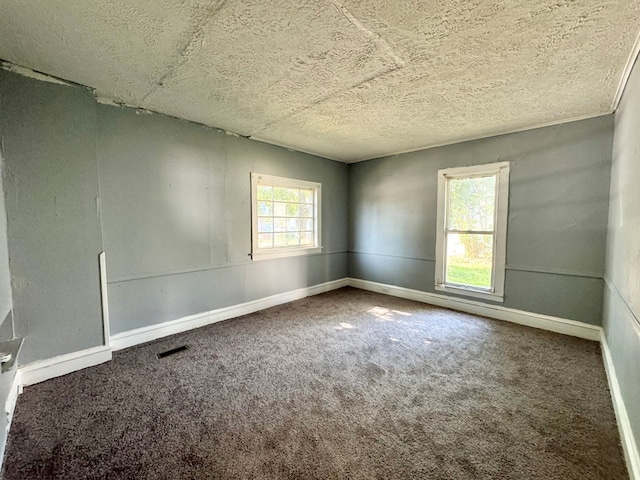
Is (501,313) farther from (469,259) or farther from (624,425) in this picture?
(624,425)

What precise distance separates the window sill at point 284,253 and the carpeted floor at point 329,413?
1239mm

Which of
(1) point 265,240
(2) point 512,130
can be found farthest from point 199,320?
(2) point 512,130

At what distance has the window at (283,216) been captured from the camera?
3.73 metres

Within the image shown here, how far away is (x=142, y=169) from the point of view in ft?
8.92

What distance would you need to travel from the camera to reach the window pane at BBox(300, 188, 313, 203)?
441 centimetres

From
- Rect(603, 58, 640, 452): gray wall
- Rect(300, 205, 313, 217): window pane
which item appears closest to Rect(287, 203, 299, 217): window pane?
Rect(300, 205, 313, 217): window pane

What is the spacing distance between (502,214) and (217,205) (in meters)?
3.58

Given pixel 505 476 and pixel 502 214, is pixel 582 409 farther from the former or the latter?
pixel 502 214

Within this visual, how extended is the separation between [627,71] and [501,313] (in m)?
2.63

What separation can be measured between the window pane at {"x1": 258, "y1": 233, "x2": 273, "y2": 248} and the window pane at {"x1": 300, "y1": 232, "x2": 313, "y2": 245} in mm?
644

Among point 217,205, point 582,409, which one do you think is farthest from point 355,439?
point 217,205

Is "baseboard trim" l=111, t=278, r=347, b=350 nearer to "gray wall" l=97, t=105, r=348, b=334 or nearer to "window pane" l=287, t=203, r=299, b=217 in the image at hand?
"gray wall" l=97, t=105, r=348, b=334

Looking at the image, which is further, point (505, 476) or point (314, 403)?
point (314, 403)

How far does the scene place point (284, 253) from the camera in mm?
4078
